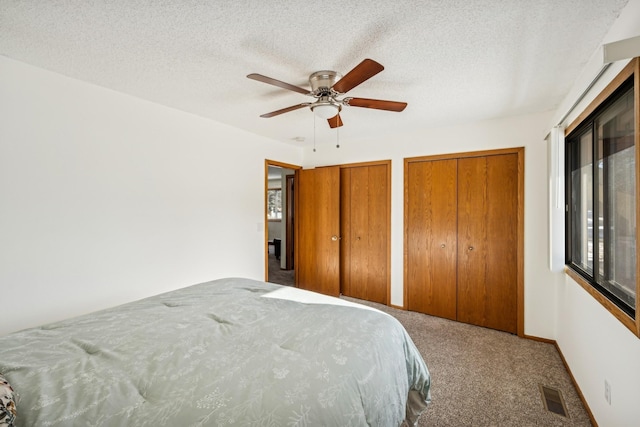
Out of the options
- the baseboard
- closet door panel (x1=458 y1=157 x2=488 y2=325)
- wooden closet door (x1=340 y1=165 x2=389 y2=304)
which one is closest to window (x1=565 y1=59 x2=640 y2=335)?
the baseboard

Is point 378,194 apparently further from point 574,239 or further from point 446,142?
point 574,239

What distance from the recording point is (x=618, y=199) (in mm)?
1641

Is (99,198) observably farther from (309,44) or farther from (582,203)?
(582,203)

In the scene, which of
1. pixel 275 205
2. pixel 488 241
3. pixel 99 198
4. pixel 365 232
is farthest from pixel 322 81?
pixel 275 205

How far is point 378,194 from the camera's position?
3.98 meters

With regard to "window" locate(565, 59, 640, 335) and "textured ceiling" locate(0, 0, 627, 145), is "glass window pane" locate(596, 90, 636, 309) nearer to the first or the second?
"window" locate(565, 59, 640, 335)

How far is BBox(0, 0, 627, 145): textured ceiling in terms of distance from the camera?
4.77ft

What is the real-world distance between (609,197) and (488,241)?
151cm

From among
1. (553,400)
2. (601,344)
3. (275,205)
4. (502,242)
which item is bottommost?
(553,400)

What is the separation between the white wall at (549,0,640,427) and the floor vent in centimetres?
15

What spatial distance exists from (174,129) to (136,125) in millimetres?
363

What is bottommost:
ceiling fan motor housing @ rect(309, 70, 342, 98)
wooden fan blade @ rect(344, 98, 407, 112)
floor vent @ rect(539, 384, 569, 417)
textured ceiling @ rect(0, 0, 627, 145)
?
floor vent @ rect(539, 384, 569, 417)

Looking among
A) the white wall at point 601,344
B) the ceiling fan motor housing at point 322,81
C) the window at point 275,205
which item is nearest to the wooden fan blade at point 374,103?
the ceiling fan motor housing at point 322,81

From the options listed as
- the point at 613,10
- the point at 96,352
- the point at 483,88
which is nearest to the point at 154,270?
the point at 96,352
